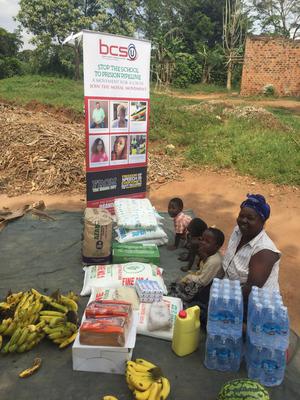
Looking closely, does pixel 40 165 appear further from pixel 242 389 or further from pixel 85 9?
pixel 85 9

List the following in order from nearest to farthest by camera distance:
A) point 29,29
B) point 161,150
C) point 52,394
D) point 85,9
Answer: point 52,394
point 161,150
point 29,29
point 85,9

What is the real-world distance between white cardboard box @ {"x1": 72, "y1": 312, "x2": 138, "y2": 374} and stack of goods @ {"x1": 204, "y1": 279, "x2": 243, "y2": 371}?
0.61 meters

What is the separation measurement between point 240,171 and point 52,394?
A: 22.7ft

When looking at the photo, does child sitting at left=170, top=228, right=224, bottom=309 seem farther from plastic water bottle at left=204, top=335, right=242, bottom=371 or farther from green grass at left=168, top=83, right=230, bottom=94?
green grass at left=168, top=83, right=230, bottom=94

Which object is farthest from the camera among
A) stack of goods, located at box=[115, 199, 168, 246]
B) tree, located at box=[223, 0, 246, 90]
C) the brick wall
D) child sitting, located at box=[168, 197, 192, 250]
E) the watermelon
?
tree, located at box=[223, 0, 246, 90]

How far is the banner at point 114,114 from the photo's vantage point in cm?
473

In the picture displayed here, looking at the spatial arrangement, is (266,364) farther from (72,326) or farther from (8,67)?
(8,67)

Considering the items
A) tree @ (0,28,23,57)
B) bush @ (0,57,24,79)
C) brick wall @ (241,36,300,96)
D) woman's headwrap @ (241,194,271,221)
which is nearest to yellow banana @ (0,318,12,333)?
woman's headwrap @ (241,194,271,221)

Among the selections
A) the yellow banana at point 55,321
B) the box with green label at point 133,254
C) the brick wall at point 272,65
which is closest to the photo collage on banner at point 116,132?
the box with green label at point 133,254

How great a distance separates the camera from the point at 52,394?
2.54 metres

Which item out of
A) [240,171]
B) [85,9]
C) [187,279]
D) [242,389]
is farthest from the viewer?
[85,9]

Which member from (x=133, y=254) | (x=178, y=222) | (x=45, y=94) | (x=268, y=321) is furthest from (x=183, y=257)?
(x=45, y=94)

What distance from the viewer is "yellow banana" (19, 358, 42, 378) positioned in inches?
105

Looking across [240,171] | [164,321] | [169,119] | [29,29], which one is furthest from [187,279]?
[29,29]
